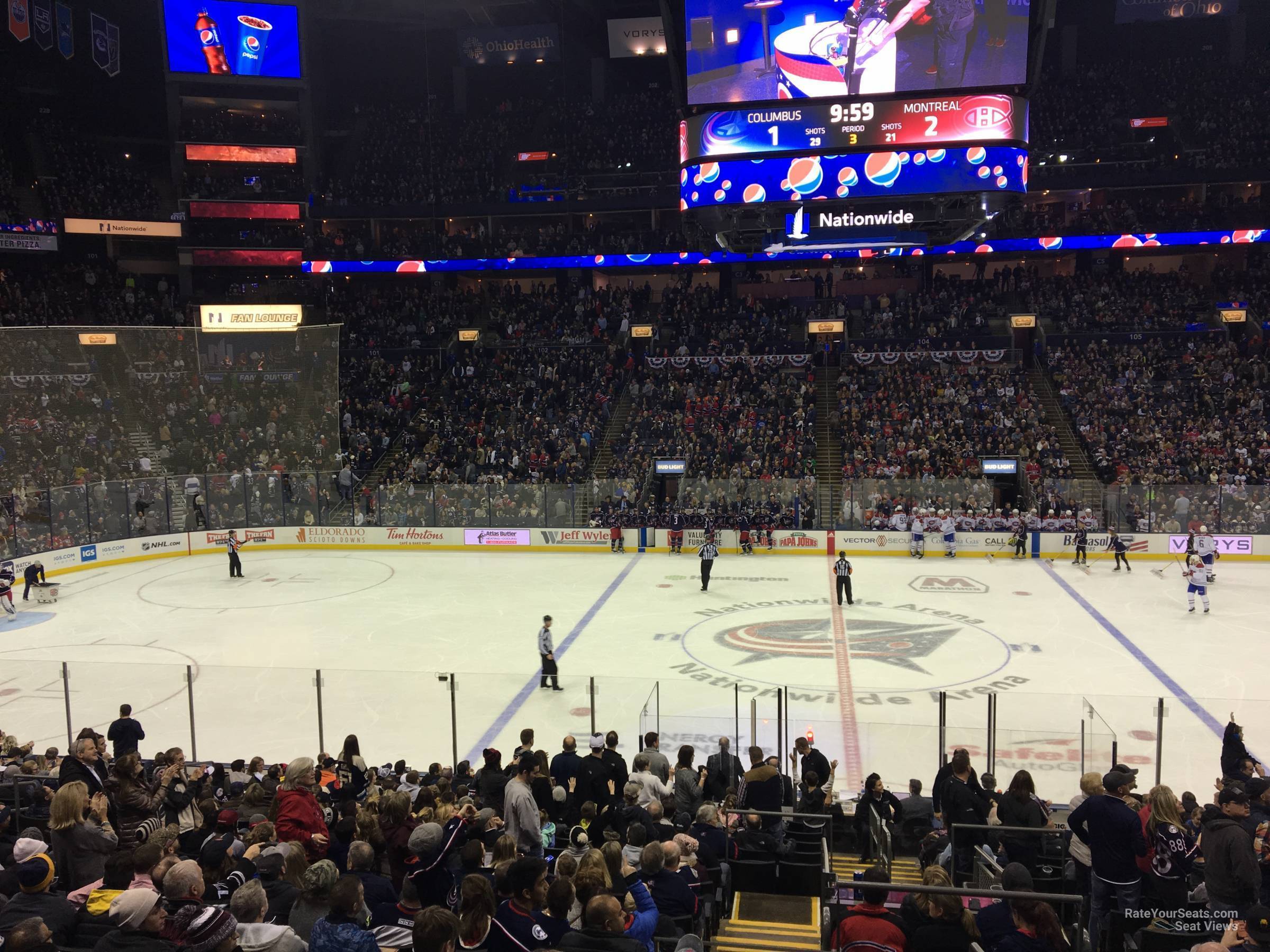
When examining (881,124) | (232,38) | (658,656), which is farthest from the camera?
(232,38)

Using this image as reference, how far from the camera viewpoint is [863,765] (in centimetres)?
966

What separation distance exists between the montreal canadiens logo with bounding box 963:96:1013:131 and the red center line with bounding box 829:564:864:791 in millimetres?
9354

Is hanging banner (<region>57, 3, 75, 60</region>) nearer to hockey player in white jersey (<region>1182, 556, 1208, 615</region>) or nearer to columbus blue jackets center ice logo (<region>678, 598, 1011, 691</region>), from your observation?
columbus blue jackets center ice logo (<region>678, 598, 1011, 691</region>)

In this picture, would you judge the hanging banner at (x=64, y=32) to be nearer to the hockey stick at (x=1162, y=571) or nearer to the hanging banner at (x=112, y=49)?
the hanging banner at (x=112, y=49)

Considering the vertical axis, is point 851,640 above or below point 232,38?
below

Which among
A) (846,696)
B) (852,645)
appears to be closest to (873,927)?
(846,696)

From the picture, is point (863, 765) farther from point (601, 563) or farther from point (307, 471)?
point (307, 471)

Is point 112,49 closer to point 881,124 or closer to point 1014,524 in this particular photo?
point 881,124

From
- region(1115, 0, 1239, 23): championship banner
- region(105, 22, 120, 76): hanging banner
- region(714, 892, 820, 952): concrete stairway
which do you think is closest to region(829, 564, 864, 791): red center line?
region(714, 892, 820, 952): concrete stairway

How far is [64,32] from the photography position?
33.5 m

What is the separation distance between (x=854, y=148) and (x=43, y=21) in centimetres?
3004

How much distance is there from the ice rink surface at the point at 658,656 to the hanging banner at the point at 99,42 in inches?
854

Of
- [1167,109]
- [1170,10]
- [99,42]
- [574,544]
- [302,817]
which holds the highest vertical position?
[1170,10]

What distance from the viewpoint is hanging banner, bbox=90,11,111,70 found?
3522cm
